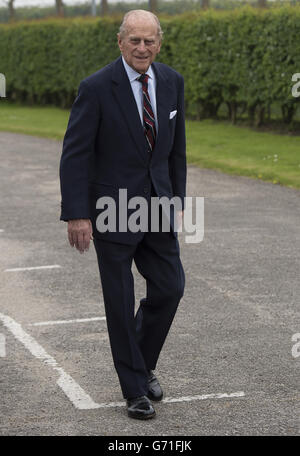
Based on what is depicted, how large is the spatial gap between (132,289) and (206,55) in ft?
58.3

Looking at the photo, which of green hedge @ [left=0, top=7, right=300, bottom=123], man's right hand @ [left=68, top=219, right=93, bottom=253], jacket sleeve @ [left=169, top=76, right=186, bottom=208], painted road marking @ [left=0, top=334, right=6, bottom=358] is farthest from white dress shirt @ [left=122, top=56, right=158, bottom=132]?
green hedge @ [left=0, top=7, right=300, bottom=123]

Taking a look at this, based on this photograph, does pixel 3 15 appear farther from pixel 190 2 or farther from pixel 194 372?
pixel 194 372

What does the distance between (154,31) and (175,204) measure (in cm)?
101

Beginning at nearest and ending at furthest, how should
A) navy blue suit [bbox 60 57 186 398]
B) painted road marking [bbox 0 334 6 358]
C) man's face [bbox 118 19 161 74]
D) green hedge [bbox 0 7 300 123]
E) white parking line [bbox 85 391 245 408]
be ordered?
man's face [bbox 118 19 161 74] < navy blue suit [bbox 60 57 186 398] < white parking line [bbox 85 391 245 408] < painted road marking [bbox 0 334 6 358] < green hedge [bbox 0 7 300 123]

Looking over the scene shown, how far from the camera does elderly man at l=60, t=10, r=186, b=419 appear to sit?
4.89m

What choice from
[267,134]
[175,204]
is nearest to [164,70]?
[175,204]

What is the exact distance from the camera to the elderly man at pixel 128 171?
16.1 feet

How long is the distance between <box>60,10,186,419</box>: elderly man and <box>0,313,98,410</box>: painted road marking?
340mm

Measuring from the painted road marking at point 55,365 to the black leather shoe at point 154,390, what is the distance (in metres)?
0.33

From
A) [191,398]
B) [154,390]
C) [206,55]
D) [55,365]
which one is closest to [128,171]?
[154,390]

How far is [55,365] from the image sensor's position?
5.95 m

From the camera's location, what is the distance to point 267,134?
66.4 feet

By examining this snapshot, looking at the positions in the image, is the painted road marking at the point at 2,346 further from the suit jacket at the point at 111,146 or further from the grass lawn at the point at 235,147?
the grass lawn at the point at 235,147

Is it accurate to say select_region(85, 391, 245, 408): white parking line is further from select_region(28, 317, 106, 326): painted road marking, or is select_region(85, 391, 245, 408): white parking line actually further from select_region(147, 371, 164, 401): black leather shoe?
select_region(28, 317, 106, 326): painted road marking
